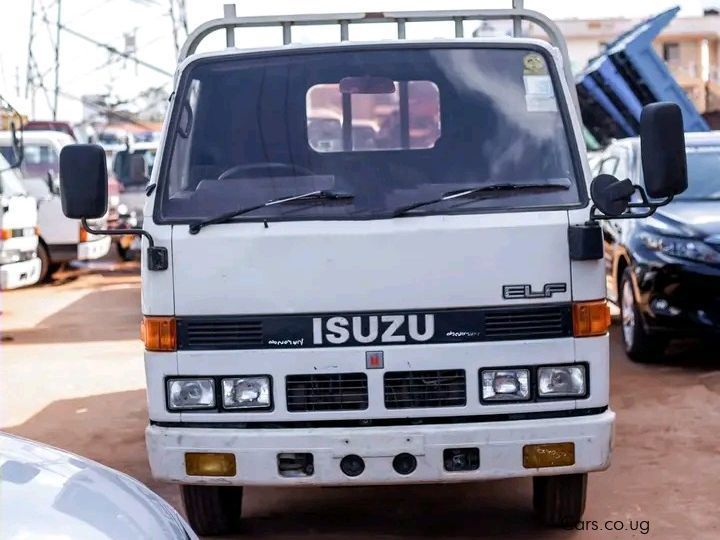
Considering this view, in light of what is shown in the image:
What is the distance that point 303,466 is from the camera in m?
5.25

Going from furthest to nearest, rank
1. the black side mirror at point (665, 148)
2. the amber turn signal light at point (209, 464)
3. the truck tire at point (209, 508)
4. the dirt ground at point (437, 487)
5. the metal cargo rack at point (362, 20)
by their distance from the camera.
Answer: the metal cargo rack at point (362, 20)
the dirt ground at point (437, 487)
the truck tire at point (209, 508)
the amber turn signal light at point (209, 464)
the black side mirror at point (665, 148)

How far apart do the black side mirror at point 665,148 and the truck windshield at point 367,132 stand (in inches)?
13.2

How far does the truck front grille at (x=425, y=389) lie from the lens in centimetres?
524

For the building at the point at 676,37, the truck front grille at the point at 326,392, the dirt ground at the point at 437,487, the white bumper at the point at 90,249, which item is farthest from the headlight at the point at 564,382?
the building at the point at 676,37

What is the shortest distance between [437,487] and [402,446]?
170 cm

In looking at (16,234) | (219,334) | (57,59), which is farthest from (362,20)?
(57,59)

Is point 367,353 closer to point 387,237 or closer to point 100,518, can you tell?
point 387,237

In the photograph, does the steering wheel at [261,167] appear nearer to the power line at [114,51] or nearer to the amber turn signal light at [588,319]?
the amber turn signal light at [588,319]

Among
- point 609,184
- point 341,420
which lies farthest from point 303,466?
point 609,184

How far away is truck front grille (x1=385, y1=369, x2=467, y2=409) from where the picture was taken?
5.24 meters

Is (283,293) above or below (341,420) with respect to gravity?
above

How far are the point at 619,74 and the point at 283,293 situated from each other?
44.3ft

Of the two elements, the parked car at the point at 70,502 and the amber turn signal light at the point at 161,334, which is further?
the amber turn signal light at the point at 161,334

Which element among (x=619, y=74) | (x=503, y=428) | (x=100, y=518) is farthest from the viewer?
(x=619, y=74)
